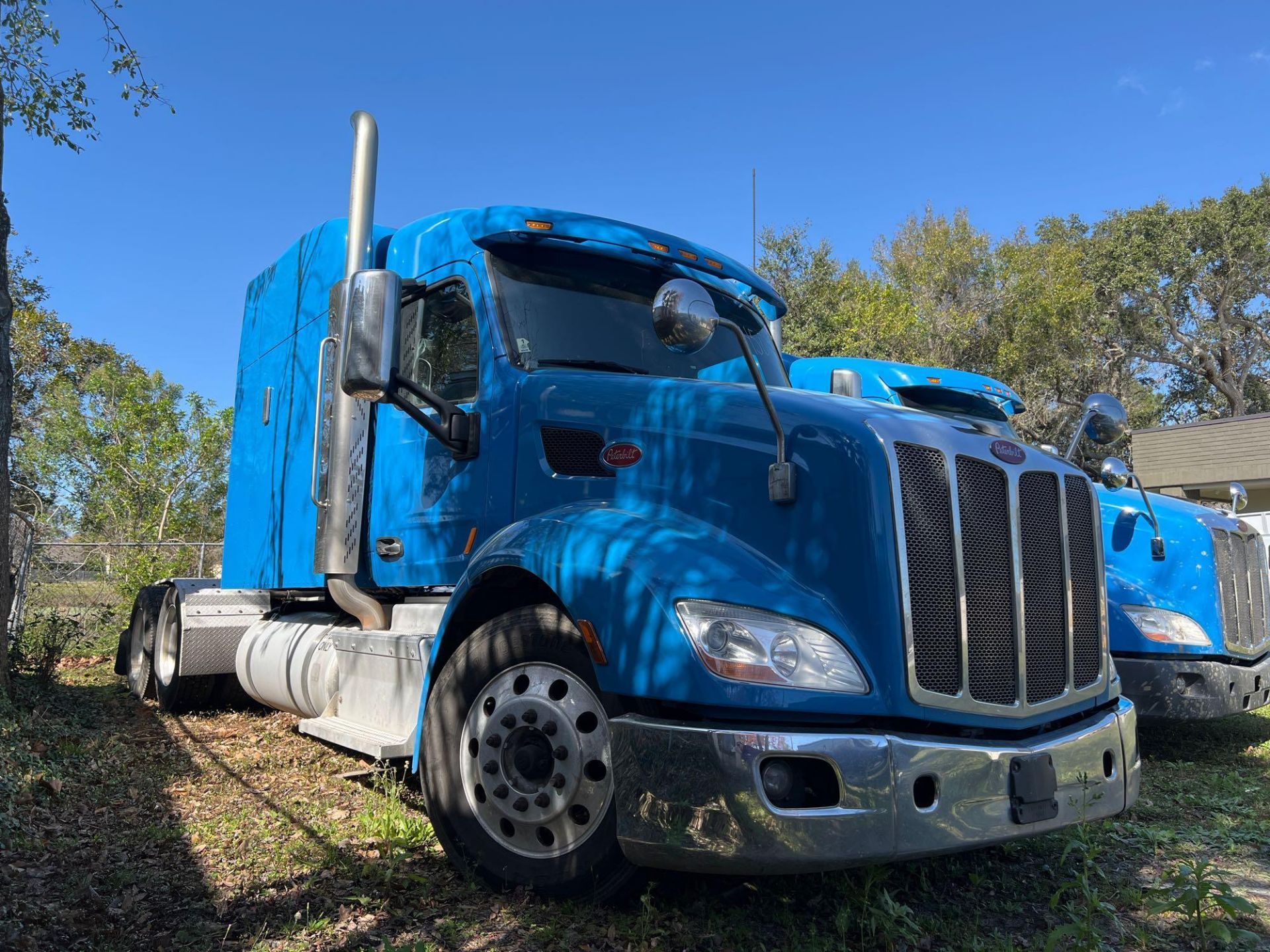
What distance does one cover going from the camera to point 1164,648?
6422mm

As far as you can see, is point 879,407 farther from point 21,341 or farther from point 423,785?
point 21,341

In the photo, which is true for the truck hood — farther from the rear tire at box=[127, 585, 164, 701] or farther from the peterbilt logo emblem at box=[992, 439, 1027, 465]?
→ the rear tire at box=[127, 585, 164, 701]

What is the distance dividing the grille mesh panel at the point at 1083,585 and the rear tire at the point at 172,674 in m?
6.52

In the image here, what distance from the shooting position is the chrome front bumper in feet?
9.30

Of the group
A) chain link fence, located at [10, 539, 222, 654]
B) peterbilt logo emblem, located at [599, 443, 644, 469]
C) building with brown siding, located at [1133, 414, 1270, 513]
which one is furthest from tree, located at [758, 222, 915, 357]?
peterbilt logo emblem, located at [599, 443, 644, 469]

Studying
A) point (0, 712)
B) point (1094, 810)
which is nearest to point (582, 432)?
point (1094, 810)

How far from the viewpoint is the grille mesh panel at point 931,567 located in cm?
316

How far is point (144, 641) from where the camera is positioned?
880 centimetres

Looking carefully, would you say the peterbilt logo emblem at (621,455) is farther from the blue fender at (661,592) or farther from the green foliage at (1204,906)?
the green foliage at (1204,906)

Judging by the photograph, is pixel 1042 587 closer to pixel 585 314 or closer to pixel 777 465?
pixel 777 465

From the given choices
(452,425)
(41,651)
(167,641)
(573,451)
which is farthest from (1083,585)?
(41,651)

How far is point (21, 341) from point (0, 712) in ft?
86.7

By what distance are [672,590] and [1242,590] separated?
223 inches

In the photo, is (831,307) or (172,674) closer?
(172,674)
